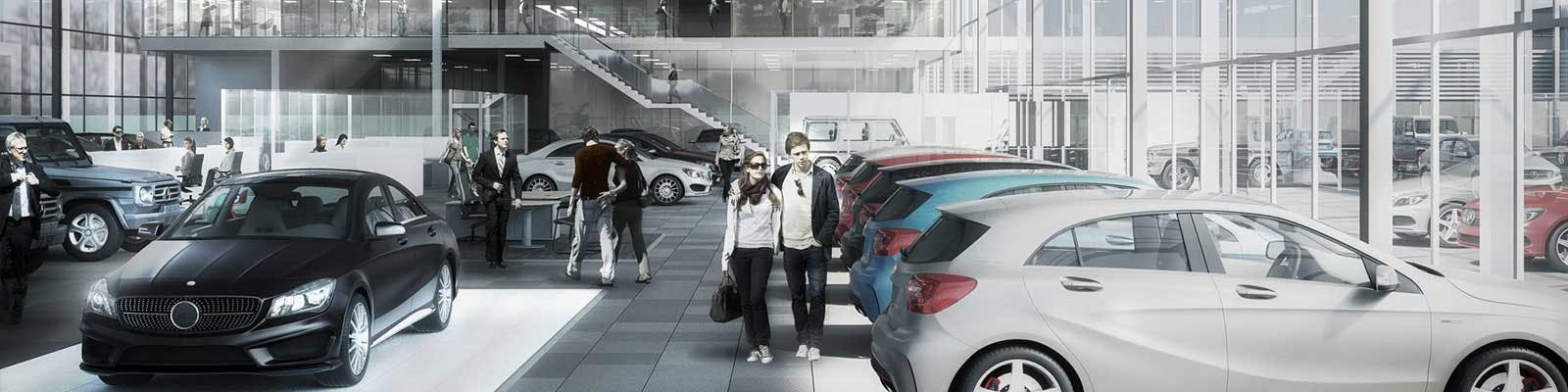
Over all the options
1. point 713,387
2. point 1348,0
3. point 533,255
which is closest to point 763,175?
point 713,387

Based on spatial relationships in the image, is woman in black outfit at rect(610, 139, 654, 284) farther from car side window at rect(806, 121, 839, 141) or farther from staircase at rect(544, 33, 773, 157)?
staircase at rect(544, 33, 773, 157)

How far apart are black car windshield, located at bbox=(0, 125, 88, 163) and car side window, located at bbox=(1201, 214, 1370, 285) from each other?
1513 cm

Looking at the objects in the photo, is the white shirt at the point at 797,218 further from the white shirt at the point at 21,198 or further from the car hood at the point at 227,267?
the white shirt at the point at 21,198

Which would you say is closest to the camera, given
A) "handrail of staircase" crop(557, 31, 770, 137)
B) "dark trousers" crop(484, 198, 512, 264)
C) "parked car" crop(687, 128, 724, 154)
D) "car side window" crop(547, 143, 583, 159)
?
"dark trousers" crop(484, 198, 512, 264)

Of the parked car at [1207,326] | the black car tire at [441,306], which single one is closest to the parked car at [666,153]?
the black car tire at [441,306]

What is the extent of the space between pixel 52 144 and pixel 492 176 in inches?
236

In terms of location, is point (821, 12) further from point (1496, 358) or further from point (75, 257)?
point (1496, 358)

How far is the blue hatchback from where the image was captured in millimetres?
9109

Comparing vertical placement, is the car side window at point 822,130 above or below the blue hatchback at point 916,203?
above

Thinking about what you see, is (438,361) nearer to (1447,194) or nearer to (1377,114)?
(1377,114)

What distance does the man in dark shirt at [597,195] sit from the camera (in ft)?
46.4

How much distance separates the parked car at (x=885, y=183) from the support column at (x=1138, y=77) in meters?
6.05

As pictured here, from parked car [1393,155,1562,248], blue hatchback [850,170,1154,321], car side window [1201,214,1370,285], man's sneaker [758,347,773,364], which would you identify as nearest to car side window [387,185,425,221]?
man's sneaker [758,347,773,364]

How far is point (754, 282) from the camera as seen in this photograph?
30.1 ft
